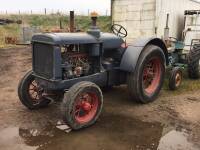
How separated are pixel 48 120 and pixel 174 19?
7.13 metres

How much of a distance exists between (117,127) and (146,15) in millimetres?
5778

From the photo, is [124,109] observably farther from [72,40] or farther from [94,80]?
[72,40]

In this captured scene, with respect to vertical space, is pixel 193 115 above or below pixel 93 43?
below

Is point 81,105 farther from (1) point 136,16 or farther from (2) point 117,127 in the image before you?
(1) point 136,16

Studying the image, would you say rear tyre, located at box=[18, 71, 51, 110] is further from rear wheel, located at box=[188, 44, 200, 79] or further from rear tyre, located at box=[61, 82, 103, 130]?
rear wheel, located at box=[188, 44, 200, 79]

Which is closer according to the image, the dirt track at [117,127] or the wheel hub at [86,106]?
the dirt track at [117,127]

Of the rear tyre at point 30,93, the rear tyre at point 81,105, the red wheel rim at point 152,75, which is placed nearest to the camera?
the rear tyre at point 81,105

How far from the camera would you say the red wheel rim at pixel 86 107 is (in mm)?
4479

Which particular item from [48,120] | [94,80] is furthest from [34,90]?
[94,80]

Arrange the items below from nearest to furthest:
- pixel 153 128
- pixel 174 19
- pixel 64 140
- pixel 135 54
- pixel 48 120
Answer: pixel 64 140
pixel 153 128
pixel 48 120
pixel 135 54
pixel 174 19

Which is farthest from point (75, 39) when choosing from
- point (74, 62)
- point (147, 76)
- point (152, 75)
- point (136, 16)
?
point (136, 16)

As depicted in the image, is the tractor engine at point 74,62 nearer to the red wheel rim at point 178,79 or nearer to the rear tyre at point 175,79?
the rear tyre at point 175,79

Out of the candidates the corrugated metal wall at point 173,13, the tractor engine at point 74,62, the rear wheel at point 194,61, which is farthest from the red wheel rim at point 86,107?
the corrugated metal wall at point 173,13

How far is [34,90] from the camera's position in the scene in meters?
5.38
